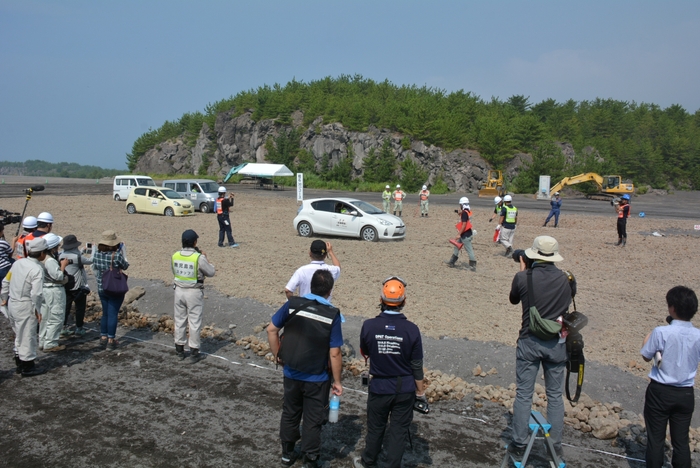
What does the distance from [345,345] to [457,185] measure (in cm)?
5665

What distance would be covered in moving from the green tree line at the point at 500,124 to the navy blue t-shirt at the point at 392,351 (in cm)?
5669

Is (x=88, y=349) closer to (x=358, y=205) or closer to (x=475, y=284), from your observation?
(x=475, y=284)

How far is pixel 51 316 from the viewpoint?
764 cm

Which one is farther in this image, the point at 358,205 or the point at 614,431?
the point at 358,205

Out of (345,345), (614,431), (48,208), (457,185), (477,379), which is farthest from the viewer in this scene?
(457,185)

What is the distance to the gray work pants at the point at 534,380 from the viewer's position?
4754 mm

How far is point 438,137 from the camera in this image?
6525cm

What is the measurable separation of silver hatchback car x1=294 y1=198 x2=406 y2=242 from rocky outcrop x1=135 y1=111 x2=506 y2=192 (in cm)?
4498

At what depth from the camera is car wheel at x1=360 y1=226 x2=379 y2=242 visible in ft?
59.5

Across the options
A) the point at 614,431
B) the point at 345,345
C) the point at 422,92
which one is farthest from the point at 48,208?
the point at 422,92

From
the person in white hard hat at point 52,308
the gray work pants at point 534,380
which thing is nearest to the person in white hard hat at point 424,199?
the person in white hard hat at point 52,308

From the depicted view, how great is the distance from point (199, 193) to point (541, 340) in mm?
26705

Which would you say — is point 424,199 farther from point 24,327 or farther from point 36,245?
point 24,327

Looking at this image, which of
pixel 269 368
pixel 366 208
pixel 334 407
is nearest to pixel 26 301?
pixel 269 368
